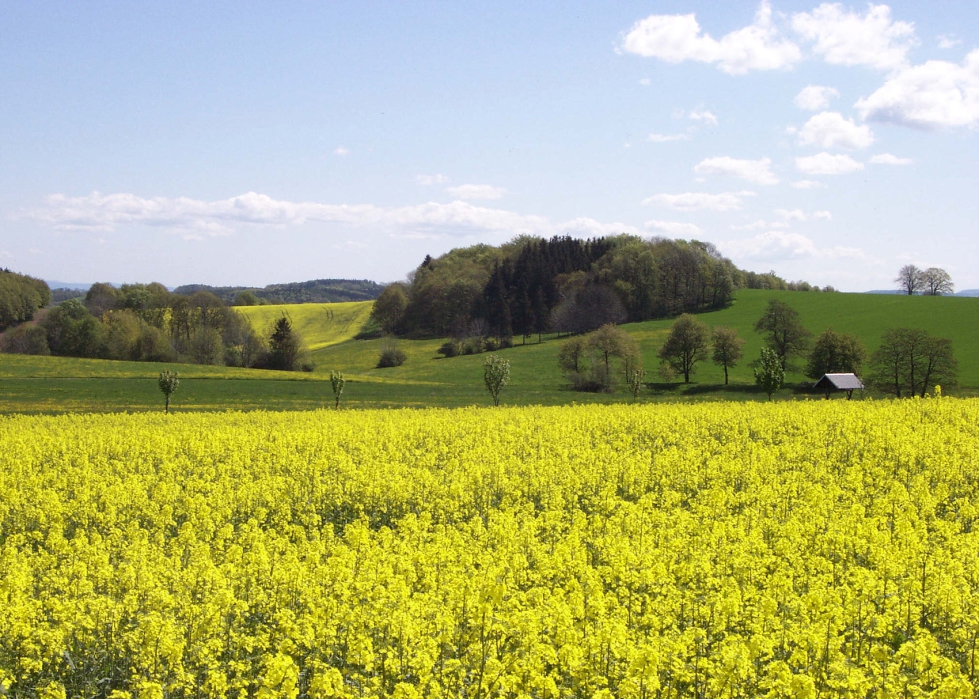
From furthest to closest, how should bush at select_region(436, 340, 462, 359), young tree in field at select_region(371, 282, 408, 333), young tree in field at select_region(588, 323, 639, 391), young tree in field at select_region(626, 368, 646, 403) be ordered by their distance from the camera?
1. young tree in field at select_region(371, 282, 408, 333)
2. bush at select_region(436, 340, 462, 359)
3. young tree in field at select_region(588, 323, 639, 391)
4. young tree in field at select_region(626, 368, 646, 403)

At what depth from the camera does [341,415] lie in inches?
1328

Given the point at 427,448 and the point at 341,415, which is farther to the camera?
the point at 341,415

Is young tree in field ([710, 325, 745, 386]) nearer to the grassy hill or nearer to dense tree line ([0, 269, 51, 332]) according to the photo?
the grassy hill

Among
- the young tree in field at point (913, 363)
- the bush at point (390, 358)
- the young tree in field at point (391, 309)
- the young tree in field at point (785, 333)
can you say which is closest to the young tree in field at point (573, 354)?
the young tree in field at point (785, 333)

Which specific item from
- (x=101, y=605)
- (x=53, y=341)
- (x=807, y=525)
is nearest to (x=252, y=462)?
(x=101, y=605)

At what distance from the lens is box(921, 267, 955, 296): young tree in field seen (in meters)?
123

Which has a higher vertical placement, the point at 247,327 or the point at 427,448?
the point at 247,327

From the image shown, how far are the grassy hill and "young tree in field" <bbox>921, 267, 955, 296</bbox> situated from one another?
27897 mm

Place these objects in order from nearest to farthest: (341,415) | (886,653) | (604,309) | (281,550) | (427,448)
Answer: (886,653)
(281,550)
(427,448)
(341,415)
(604,309)

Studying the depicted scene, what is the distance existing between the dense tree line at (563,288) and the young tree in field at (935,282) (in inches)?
888

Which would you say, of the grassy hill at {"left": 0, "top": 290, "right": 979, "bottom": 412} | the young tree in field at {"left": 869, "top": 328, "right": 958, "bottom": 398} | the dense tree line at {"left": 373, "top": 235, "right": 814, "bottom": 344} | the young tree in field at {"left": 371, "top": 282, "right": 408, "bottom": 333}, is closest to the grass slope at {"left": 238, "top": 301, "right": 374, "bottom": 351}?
the young tree in field at {"left": 371, "top": 282, "right": 408, "bottom": 333}

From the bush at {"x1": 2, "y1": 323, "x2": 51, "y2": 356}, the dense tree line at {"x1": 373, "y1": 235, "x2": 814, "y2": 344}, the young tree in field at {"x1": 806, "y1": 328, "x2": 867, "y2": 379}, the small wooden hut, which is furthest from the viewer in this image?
the dense tree line at {"x1": 373, "y1": 235, "x2": 814, "y2": 344}

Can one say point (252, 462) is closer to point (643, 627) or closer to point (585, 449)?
point (585, 449)

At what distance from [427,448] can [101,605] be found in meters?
14.2
